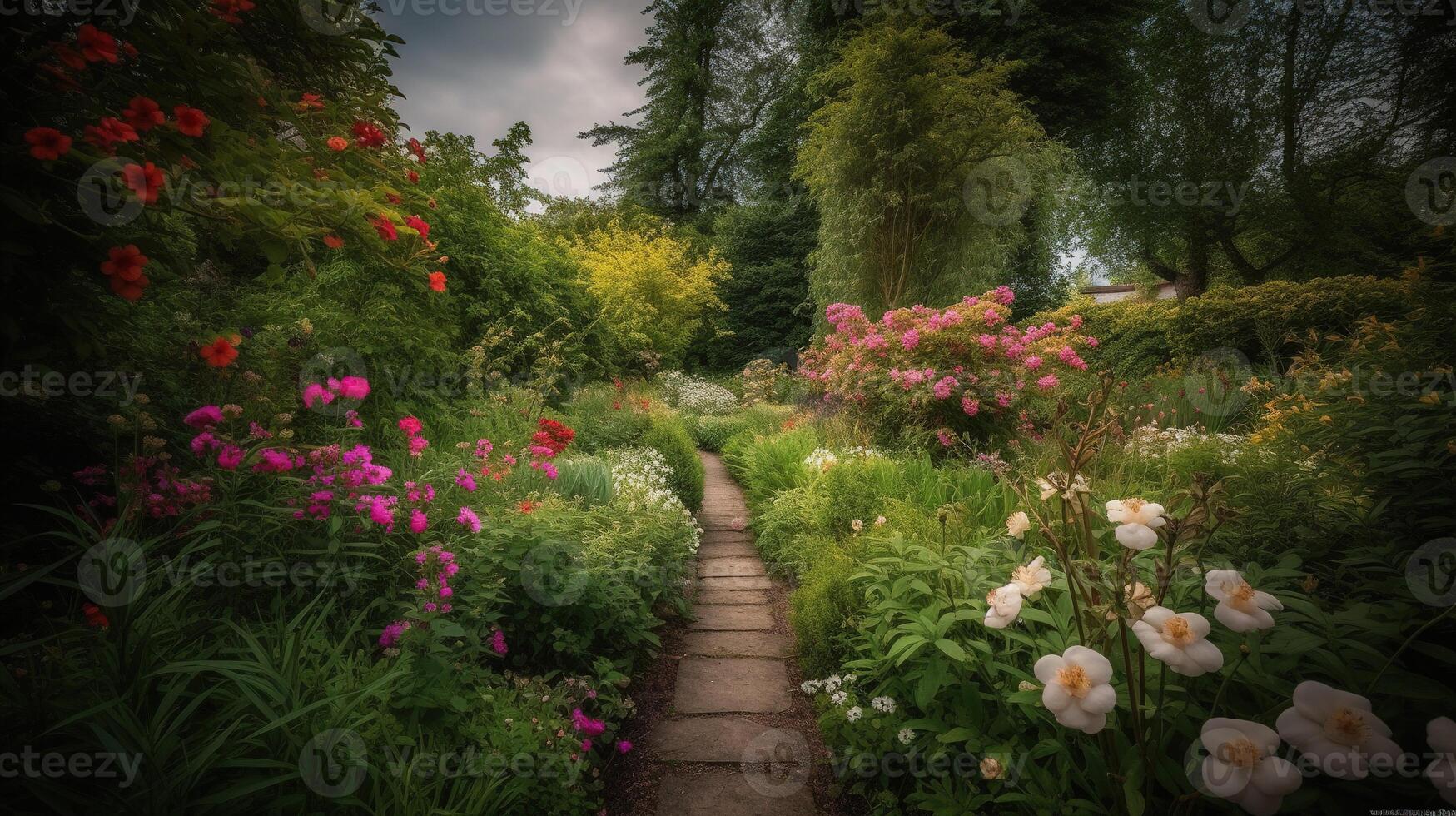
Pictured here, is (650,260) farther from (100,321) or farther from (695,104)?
(100,321)

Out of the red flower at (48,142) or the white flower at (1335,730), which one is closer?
the white flower at (1335,730)

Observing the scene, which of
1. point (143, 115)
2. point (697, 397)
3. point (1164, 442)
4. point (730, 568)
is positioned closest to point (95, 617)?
point (143, 115)

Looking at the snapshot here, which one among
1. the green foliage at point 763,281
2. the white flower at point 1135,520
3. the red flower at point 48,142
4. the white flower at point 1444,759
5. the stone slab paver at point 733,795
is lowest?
the stone slab paver at point 733,795

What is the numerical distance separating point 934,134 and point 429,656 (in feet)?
33.5

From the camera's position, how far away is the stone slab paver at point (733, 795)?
1.89 meters

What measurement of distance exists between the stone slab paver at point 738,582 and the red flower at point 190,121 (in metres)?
3.46

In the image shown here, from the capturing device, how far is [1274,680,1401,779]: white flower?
2.55 feet

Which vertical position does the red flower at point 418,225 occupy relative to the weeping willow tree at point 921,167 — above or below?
below

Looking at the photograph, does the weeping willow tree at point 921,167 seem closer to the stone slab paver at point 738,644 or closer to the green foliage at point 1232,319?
the green foliage at point 1232,319

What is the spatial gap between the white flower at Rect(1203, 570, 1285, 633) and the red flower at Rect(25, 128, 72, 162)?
262 cm

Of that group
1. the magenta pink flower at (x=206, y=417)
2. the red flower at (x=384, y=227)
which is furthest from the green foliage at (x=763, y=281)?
the magenta pink flower at (x=206, y=417)

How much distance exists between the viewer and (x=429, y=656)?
1.60 m

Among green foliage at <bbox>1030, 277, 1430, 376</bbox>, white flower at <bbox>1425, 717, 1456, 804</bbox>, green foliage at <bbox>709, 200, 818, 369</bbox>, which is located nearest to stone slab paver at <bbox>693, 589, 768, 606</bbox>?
white flower at <bbox>1425, 717, 1456, 804</bbox>

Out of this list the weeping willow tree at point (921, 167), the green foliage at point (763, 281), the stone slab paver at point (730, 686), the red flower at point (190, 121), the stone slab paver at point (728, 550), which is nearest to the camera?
the red flower at point (190, 121)
